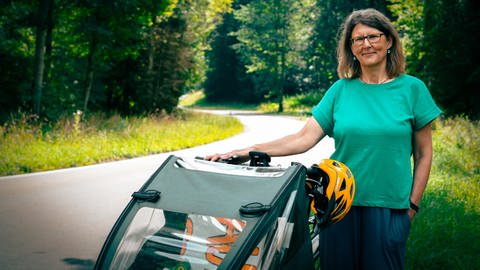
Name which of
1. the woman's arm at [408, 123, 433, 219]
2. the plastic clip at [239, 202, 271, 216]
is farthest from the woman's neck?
the plastic clip at [239, 202, 271, 216]

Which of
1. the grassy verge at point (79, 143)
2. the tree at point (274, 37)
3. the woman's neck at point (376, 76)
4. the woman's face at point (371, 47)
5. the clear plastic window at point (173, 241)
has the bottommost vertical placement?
the grassy verge at point (79, 143)

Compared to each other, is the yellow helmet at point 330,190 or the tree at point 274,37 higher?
the tree at point 274,37

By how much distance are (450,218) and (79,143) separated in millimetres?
9246

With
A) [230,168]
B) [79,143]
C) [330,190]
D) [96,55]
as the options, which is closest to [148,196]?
[230,168]

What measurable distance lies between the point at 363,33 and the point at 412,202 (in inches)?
33.6

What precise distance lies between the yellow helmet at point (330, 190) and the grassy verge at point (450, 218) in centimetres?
252

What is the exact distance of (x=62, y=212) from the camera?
23.1ft

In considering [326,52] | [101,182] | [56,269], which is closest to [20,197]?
[101,182]

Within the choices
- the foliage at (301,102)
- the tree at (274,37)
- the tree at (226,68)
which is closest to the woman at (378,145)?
the foliage at (301,102)

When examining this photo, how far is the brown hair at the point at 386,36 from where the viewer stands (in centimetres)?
269

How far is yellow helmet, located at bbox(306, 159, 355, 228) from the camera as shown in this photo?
2467 mm

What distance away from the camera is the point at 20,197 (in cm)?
779

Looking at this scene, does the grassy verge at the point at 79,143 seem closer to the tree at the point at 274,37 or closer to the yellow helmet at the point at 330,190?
the yellow helmet at the point at 330,190

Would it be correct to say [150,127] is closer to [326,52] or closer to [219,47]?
[326,52]
